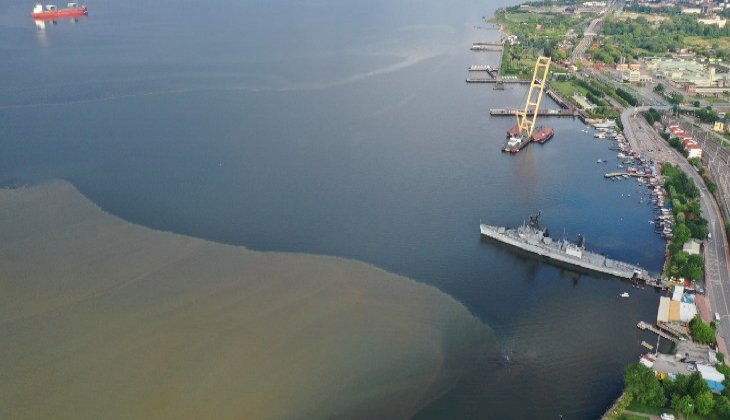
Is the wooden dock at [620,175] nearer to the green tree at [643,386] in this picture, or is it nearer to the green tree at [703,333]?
the green tree at [703,333]

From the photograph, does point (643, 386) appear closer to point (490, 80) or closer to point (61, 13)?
point (490, 80)

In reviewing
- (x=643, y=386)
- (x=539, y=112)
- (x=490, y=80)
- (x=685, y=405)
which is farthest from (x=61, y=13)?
(x=685, y=405)

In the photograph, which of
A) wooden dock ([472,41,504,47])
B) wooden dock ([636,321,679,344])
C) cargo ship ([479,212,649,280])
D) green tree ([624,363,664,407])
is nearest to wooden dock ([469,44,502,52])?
wooden dock ([472,41,504,47])

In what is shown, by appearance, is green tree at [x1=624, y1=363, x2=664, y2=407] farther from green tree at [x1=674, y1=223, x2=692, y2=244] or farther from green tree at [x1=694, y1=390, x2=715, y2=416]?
green tree at [x1=674, y1=223, x2=692, y2=244]

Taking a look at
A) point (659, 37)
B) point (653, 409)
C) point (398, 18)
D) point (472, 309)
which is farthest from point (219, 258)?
point (398, 18)

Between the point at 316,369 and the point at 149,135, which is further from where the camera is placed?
the point at 149,135

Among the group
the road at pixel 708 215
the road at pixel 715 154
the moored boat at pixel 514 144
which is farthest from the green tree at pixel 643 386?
the moored boat at pixel 514 144

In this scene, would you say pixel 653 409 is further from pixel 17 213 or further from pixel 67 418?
pixel 17 213
